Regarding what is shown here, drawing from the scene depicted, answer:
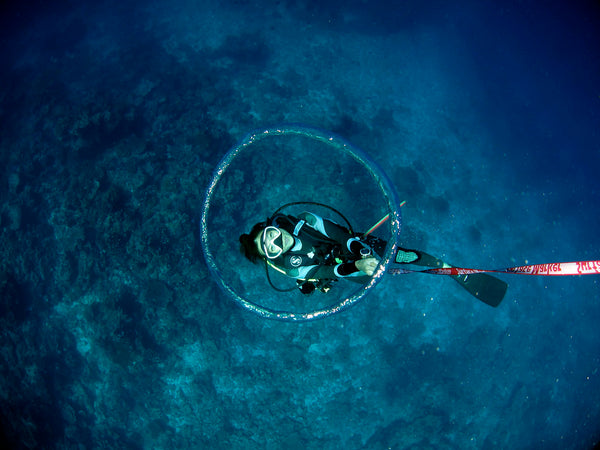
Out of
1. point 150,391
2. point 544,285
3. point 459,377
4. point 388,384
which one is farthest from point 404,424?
point 150,391

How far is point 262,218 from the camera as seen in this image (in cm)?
461

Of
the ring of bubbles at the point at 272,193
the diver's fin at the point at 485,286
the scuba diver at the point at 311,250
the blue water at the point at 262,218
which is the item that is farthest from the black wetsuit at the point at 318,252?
the diver's fin at the point at 485,286

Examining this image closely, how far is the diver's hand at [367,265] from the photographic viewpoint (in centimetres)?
287

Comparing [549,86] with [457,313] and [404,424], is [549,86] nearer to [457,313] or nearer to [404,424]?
[457,313]

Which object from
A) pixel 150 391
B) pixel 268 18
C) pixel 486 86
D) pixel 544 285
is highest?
pixel 486 86

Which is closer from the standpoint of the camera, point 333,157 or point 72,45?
point 333,157

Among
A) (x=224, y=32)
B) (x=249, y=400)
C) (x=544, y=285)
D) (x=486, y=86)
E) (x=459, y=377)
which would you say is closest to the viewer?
(x=249, y=400)

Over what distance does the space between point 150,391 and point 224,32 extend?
7148mm

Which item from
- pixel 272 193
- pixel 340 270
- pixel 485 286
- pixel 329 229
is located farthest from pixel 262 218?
pixel 485 286

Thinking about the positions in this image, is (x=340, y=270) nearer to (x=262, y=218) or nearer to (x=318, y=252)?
(x=318, y=252)

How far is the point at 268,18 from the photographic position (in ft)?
19.7

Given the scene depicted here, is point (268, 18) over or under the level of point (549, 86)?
under

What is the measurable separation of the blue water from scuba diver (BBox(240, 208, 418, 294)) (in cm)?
135

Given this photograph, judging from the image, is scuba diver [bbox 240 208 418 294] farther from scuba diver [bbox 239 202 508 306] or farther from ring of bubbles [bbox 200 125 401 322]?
ring of bubbles [bbox 200 125 401 322]
